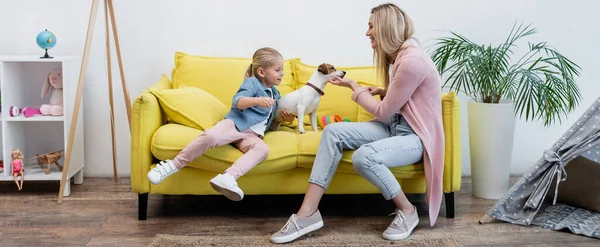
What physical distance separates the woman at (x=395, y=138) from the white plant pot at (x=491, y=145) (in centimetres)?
63

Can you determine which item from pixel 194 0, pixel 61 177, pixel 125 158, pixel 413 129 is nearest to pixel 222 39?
pixel 194 0

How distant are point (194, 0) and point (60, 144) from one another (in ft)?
3.74

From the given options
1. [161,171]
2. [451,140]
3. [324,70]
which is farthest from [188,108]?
[451,140]

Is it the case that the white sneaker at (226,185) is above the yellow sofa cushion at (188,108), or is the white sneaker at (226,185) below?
below

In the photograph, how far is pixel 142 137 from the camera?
3.01 metres

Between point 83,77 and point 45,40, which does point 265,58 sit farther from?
point 45,40

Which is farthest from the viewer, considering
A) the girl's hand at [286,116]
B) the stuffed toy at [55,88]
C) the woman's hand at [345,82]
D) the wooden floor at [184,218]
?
the stuffed toy at [55,88]

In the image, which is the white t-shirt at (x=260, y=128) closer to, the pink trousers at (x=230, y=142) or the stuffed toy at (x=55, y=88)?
the pink trousers at (x=230, y=142)

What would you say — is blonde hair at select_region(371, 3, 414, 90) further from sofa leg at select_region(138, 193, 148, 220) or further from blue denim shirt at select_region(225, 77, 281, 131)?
sofa leg at select_region(138, 193, 148, 220)

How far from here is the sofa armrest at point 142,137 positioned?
3.01m

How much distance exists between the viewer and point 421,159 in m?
2.98

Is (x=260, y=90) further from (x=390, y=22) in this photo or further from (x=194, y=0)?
(x=194, y=0)

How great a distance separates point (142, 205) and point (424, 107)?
136 cm


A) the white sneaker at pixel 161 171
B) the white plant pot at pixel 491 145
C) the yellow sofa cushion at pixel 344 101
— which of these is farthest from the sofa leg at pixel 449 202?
the white sneaker at pixel 161 171
